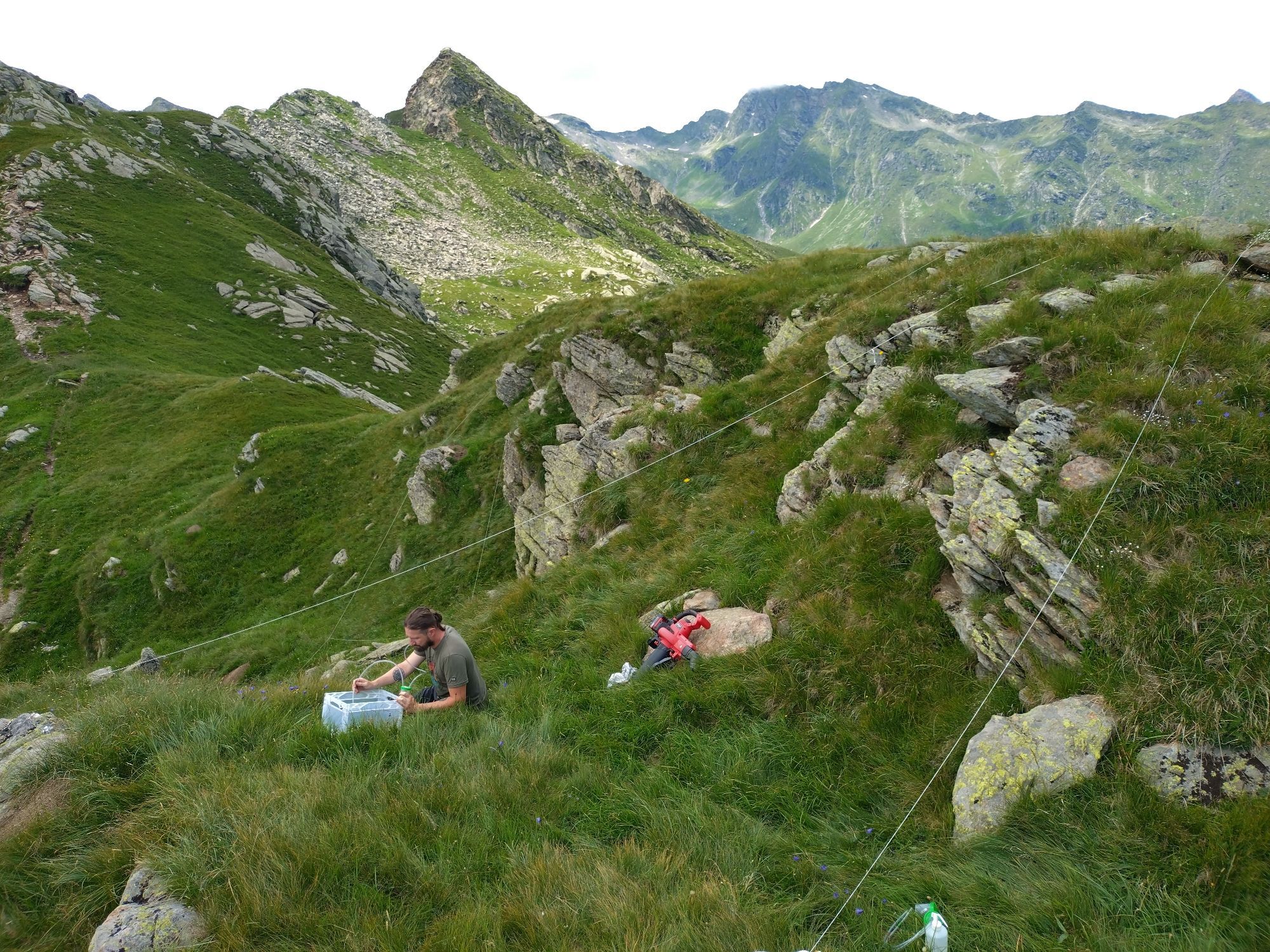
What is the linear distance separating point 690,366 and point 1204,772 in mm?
16156

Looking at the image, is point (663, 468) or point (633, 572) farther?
point (663, 468)

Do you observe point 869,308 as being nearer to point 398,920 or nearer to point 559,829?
point 559,829

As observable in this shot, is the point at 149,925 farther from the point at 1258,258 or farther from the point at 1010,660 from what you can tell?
the point at 1258,258

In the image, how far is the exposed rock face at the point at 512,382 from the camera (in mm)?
25734

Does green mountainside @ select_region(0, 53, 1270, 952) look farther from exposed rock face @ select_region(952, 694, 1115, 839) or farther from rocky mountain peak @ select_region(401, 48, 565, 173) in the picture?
rocky mountain peak @ select_region(401, 48, 565, 173)

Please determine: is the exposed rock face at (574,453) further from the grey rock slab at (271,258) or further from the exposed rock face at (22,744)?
the grey rock slab at (271,258)

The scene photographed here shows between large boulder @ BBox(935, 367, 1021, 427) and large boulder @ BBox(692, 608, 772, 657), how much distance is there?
449cm

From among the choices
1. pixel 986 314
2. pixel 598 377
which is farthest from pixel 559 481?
pixel 986 314

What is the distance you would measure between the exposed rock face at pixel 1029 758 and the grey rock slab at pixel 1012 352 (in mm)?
5628

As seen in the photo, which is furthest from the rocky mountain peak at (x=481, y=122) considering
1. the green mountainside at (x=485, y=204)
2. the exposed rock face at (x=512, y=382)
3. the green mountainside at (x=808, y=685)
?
the green mountainside at (x=808, y=685)

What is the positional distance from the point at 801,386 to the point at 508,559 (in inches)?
463

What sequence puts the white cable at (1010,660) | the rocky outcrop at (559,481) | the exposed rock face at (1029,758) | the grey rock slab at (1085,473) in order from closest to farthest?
the white cable at (1010,660) → the exposed rock face at (1029,758) → the grey rock slab at (1085,473) → the rocky outcrop at (559,481)

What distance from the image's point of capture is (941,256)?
16.0 m

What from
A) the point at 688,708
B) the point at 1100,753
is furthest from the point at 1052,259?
the point at 688,708
